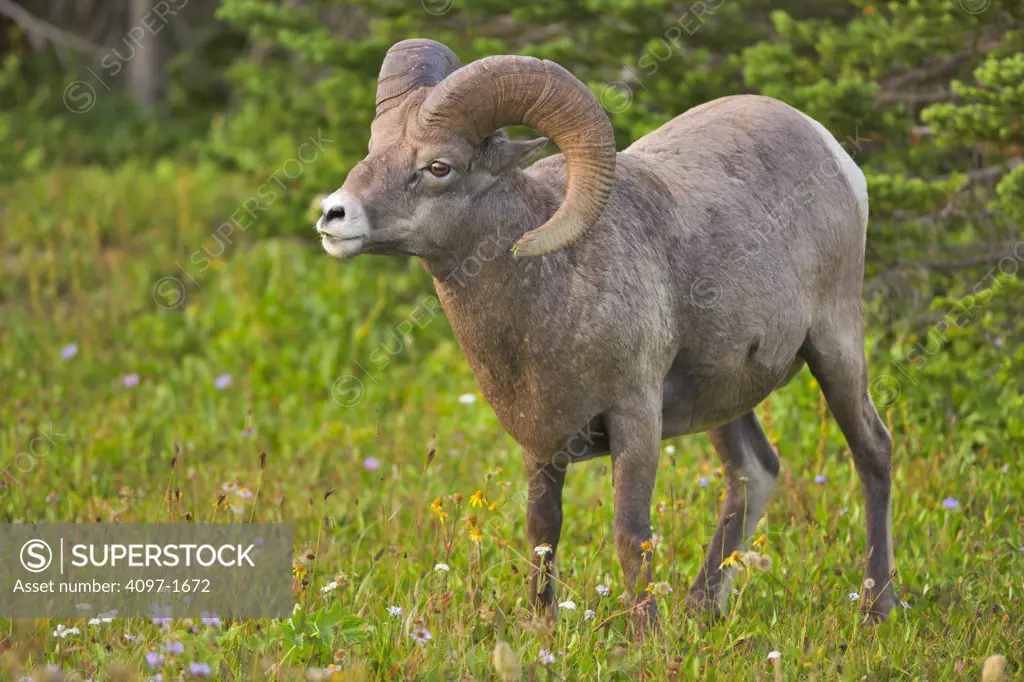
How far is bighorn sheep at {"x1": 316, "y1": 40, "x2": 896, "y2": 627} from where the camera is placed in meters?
4.10

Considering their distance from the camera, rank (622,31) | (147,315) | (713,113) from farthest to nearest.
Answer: (147,315) → (622,31) → (713,113)

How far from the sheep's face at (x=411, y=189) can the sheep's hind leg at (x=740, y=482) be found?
1.84 meters

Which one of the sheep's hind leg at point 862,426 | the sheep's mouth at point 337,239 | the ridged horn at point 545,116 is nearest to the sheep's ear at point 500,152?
the ridged horn at point 545,116

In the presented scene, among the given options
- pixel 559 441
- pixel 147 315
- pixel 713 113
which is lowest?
pixel 147 315

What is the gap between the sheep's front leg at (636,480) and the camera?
14.3ft

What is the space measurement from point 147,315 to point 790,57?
535 centimetres

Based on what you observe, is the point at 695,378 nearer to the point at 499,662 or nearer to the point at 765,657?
the point at 765,657

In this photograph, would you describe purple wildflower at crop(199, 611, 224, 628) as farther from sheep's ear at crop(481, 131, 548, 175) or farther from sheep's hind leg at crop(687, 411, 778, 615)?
sheep's hind leg at crop(687, 411, 778, 615)

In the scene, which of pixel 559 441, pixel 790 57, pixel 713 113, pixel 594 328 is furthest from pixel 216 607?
pixel 790 57

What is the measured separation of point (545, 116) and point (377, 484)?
3003 millimetres

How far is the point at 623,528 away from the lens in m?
4.41

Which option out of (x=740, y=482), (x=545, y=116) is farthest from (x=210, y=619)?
(x=740, y=482)

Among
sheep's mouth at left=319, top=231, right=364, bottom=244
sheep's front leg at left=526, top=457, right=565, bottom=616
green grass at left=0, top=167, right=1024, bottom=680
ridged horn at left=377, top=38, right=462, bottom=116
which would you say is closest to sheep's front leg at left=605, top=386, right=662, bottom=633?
green grass at left=0, top=167, right=1024, bottom=680

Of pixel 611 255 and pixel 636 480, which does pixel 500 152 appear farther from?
pixel 636 480
